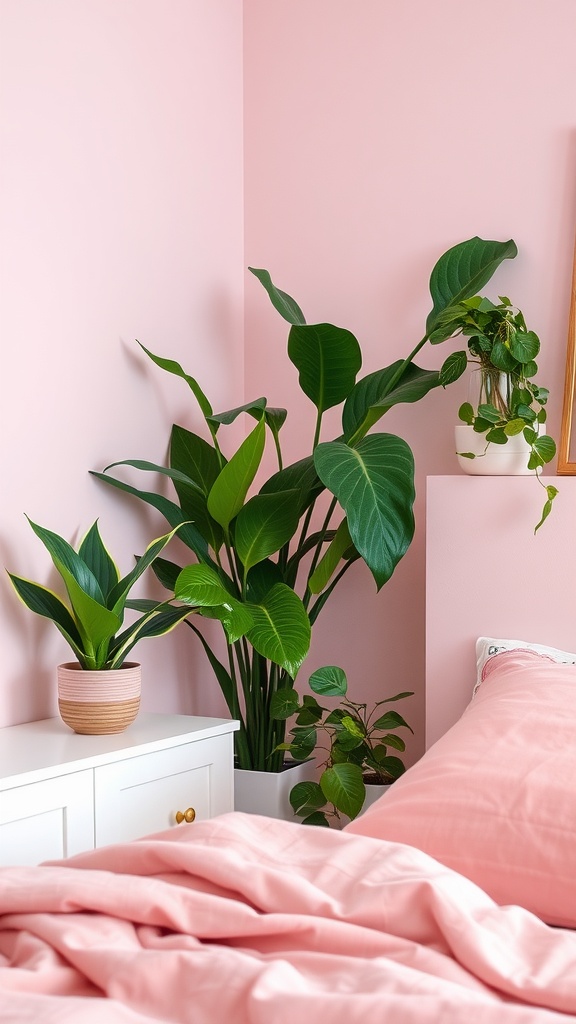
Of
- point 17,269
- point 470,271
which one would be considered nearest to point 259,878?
point 17,269

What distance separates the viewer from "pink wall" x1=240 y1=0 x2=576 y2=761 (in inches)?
97.0

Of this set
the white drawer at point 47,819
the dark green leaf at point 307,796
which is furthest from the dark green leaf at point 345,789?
the white drawer at point 47,819

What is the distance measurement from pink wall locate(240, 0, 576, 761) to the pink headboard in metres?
0.31

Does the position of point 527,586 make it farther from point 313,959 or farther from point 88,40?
point 88,40

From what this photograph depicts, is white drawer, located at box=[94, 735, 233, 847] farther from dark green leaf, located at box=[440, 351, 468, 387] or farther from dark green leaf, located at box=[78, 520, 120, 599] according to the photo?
dark green leaf, located at box=[440, 351, 468, 387]

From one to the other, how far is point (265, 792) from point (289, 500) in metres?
0.71

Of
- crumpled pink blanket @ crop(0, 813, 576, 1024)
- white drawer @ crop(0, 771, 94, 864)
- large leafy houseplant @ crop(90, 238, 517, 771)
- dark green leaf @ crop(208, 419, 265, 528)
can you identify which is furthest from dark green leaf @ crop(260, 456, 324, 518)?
crumpled pink blanket @ crop(0, 813, 576, 1024)

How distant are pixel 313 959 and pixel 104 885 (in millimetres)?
225

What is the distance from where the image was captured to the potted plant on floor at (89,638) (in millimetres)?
2020

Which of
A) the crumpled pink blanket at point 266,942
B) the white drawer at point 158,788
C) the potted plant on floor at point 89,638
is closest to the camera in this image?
the crumpled pink blanket at point 266,942

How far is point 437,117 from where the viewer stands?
2611 mm

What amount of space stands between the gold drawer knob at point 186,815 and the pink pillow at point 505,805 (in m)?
0.75

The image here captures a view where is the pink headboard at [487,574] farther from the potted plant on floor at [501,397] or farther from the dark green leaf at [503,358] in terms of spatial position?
the dark green leaf at [503,358]

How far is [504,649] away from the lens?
2150mm
